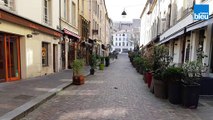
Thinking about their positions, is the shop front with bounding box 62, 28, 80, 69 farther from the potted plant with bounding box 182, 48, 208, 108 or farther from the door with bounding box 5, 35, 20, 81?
the potted plant with bounding box 182, 48, 208, 108

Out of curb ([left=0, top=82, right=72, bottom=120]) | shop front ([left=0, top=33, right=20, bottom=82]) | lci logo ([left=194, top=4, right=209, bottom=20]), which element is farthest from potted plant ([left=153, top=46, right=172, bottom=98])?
shop front ([left=0, top=33, right=20, bottom=82])

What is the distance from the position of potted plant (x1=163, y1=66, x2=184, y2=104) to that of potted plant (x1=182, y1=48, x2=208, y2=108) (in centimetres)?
21

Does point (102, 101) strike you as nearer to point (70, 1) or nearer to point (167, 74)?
point (167, 74)

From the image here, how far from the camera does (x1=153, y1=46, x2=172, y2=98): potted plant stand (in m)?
7.90

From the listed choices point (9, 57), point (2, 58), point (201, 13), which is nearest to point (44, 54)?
point (9, 57)

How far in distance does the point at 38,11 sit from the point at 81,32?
1187cm

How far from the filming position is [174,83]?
23.4ft

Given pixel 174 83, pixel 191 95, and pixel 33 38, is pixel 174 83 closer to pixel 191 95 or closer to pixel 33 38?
pixel 191 95

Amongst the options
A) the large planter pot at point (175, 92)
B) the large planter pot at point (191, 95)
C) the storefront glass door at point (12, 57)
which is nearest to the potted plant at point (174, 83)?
the large planter pot at point (175, 92)

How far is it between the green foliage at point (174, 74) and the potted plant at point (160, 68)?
0.35 metres

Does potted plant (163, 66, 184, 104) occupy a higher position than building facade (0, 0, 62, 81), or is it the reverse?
building facade (0, 0, 62, 81)

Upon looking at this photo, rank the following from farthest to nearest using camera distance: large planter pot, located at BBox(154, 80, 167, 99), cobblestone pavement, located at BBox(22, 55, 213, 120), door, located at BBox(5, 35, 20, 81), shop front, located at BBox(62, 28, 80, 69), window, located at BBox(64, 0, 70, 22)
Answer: window, located at BBox(64, 0, 70, 22) < shop front, located at BBox(62, 28, 80, 69) < door, located at BBox(5, 35, 20, 81) < large planter pot, located at BBox(154, 80, 167, 99) < cobblestone pavement, located at BBox(22, 55, 213, 120)

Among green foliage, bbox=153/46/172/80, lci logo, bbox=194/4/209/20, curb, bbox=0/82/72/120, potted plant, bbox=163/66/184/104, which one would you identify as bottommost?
curb, bbox=0/82/72/120

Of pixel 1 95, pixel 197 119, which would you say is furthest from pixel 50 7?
pixel 197 119
